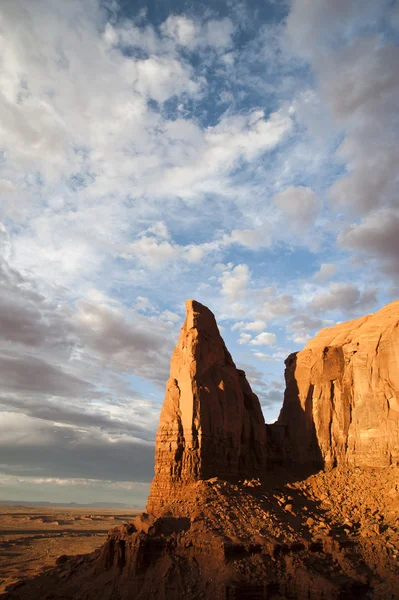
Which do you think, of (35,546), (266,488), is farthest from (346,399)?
(35,546)

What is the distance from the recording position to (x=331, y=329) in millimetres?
54250

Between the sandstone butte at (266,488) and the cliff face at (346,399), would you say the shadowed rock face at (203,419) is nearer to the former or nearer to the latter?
the sandstone butte at (266,488)

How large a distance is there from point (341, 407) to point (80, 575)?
2965 cm

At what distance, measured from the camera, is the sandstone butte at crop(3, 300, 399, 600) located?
28938 millimetres

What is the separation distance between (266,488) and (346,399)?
546 inches

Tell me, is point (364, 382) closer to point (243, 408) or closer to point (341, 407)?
point (341, 407)

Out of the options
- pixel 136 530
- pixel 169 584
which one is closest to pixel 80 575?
pixel 136 530

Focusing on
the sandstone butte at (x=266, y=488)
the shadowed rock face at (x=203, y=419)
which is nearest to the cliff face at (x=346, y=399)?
the sandstone butte at (x=266, y=488)

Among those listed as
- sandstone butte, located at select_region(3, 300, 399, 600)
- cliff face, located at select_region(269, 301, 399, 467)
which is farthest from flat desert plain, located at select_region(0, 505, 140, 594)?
cliff face, located at select_region(269, 301, 399, 467)

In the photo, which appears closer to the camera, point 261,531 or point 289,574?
point 289,574

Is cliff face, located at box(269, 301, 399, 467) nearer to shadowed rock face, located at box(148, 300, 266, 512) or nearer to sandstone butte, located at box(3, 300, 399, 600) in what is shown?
sandstone butte, located at box(3, 300, 399, 600)

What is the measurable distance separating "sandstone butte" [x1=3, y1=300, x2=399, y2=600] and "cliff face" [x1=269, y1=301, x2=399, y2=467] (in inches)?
4.7

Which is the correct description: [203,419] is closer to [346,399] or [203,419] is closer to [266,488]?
[266,488]

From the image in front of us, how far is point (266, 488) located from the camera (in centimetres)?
4047
